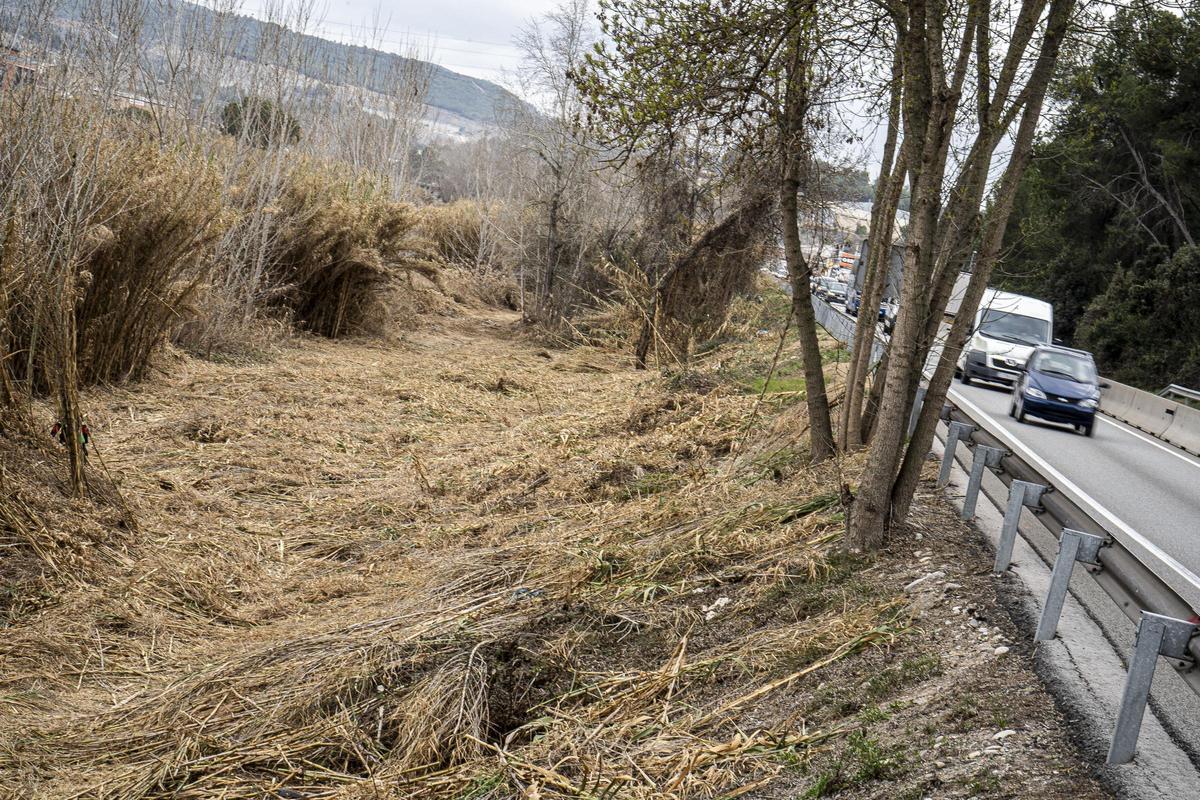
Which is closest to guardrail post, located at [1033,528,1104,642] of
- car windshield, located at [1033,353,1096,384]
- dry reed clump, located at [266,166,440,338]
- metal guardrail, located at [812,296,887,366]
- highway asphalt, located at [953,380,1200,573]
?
highway asphalt, located at [953,380,1200,573]

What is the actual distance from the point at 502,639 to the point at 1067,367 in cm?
1624

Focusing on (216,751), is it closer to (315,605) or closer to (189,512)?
(315,605)

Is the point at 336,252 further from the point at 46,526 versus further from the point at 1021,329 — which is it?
the point at 1021,329

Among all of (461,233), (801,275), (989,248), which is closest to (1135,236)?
(461,233)

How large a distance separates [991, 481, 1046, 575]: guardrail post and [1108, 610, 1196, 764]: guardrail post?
214 cm

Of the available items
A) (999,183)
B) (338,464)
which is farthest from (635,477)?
(999,183)

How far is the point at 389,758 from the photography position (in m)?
5.36

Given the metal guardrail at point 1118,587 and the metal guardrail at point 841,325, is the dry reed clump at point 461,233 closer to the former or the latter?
the metal guardrail at point 841,325

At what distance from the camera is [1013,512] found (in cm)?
638

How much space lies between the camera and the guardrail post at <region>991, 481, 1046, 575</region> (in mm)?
6395

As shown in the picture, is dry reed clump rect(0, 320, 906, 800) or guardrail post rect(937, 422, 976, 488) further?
guardrail post rect(937, 422, 976, 488)

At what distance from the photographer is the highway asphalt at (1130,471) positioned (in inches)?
456

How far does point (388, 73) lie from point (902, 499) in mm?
33039

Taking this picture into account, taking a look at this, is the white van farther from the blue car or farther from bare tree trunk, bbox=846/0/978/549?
A: bare tree trunk, bbox=846/0/978/549
